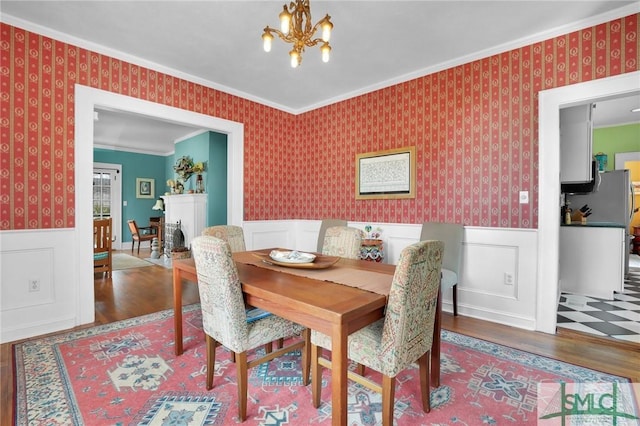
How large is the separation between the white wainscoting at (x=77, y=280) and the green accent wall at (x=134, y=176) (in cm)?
577

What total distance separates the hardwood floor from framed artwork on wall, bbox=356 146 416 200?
1.48 m

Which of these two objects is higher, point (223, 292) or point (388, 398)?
point (223, 292)

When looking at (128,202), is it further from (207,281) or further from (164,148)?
(207,281)

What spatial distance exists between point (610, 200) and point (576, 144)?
7.33ft

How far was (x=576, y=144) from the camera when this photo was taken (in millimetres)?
3389

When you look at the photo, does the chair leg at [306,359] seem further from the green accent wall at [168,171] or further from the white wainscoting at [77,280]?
the green accent wall at [168,171]

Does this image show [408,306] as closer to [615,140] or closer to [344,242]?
[344,242]

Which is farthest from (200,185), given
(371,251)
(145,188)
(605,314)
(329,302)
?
(605,314)

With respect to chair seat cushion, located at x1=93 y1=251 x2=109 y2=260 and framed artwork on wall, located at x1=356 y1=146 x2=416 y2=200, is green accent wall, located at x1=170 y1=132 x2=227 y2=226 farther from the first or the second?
framed artwork on wall, located at x1=356 y1=146 x2=416 y2=200

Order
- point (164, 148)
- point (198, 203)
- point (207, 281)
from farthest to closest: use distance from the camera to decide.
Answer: point (164, 148) → point (198, 203) → point (207, 281)

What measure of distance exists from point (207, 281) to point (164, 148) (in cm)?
740

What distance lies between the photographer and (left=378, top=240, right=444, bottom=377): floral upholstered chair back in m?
1.34

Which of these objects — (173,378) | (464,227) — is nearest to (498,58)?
(464,227)

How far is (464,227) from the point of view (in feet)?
10.5
